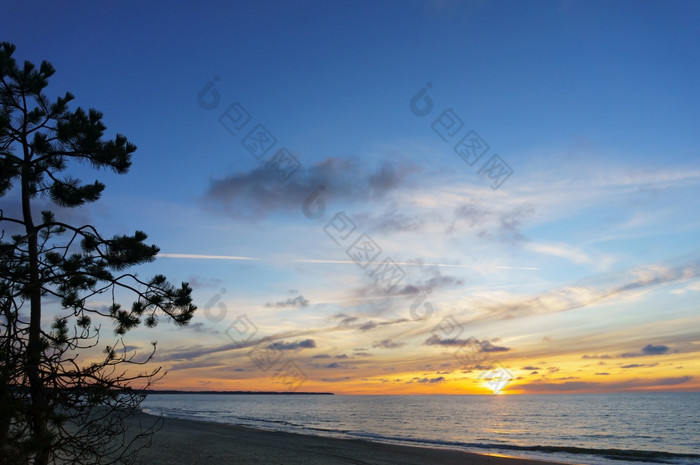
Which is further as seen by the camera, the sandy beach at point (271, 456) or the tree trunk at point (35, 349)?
the sandy beach at point (271, 456)

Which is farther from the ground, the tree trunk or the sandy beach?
the tree trunk

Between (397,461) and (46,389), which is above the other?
(46,389)

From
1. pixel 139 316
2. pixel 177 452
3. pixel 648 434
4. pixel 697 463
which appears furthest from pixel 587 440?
pixel 139 316

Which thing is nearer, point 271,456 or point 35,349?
point 35,349

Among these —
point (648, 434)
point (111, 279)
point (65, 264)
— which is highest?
point (65, 264)

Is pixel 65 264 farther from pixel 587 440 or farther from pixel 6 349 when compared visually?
pixel 587 440

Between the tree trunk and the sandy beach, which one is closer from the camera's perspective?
the tree trunk

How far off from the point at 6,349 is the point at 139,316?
8.45ft

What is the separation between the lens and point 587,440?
46219 millimetres

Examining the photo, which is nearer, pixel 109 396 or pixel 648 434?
pixel 109 396

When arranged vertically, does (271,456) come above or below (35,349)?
below

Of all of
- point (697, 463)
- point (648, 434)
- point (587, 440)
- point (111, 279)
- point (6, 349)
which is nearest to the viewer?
point (6, 349)

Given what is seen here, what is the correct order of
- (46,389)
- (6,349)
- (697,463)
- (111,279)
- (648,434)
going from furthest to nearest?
(648,434) < (697,463) < (111,279) < (46,389) < (6,349)

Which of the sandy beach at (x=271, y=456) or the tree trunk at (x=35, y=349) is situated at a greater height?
the tree trunk at (x=35, y=349)
